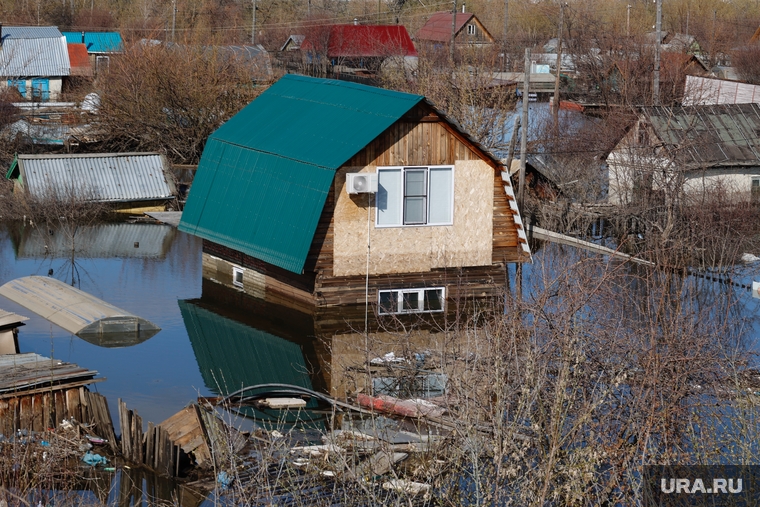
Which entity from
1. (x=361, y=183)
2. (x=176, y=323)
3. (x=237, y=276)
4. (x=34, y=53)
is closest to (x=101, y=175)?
(x=237, y=276)

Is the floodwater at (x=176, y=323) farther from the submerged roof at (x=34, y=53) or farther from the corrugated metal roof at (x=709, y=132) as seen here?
the submerged roof at (x=34, y=53)

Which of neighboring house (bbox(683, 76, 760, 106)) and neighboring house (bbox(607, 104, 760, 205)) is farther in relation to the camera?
neighboring house (bbox(683, 76, 760, 106))

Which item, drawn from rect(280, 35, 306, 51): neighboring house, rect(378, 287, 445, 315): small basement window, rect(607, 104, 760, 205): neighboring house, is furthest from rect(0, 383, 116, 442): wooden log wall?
rect(280, 35, 306, 51): neighboring house

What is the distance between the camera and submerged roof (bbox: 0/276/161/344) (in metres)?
20.1

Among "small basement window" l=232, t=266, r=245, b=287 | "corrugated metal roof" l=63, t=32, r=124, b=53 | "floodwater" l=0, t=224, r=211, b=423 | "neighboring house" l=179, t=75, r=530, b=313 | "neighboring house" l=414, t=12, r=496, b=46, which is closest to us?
"floodwater" l=0, t=224, r=211, b=423

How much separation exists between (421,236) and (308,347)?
3.87m

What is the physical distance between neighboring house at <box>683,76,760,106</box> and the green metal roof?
23445mm

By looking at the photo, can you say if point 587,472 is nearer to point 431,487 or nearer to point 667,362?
point 431,487

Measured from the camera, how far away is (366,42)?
65875 millimetres

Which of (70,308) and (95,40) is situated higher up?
(95,40)

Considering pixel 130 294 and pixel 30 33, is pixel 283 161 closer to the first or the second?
pixel 130 294

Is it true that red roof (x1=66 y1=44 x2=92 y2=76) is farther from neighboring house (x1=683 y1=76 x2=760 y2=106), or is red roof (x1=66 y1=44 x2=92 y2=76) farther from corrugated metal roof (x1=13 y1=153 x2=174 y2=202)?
neighboring house (x1=683 y1=76 x2=760 y2=106)

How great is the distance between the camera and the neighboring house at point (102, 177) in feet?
102

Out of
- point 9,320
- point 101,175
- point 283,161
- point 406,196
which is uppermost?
point 283,161
